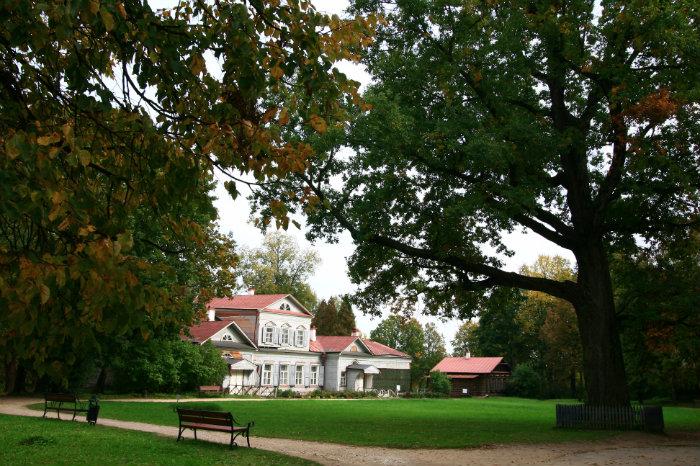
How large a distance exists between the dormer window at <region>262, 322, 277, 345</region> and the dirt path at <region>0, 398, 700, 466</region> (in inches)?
1528

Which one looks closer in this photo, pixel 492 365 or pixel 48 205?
pixel 48 205

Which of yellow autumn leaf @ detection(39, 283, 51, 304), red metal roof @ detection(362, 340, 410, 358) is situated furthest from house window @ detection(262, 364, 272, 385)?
yellow autumn leaf @ detection(39, 283, 51, 304)

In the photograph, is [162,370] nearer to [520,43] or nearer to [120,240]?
[520,43]

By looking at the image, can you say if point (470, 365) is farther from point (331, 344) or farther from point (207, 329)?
point (207, 329)

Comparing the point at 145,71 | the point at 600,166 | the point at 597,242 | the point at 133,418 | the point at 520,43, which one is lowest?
the point at 133,418

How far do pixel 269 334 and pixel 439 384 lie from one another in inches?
789

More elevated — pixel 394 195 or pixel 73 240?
pixel 394 195

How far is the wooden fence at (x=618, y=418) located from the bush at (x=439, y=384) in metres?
45.0

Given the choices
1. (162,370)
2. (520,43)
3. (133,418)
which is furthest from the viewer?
(162,370)

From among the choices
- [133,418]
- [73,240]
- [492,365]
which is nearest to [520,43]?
[73,240]

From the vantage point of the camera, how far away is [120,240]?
147 inches

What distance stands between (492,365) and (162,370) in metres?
45.6

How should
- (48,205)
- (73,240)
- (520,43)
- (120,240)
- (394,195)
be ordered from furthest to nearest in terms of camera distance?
(394,195)
(520,43)
(73,240)
(48,205)
(120,240)

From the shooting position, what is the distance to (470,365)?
7438cm
